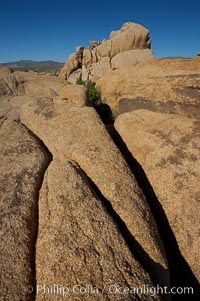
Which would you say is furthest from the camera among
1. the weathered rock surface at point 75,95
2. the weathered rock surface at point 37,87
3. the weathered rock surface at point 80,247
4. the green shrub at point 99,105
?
the weathered rock surface at point 37,87

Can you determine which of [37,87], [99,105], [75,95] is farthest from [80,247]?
[37,87]

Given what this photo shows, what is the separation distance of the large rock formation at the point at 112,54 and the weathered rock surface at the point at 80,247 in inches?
1084

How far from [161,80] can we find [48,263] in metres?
12.6

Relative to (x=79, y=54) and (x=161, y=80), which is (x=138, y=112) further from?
(x=79, y=54)

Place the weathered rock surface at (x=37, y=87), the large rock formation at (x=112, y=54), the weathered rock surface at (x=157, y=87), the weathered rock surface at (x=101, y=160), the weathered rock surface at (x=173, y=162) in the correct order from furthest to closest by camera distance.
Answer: the large rock formation at (x=112, y=54) → the weathered rock surface at (x=37, y=87) → the weathered rock surface at (x=157, y=87) → the weathered rock surface at (x=173, y=162) → the weathered rock surface at (x=101, y=160)

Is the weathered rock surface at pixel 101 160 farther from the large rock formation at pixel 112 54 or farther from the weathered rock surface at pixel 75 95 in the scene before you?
the large rock formation at pixel 112 54

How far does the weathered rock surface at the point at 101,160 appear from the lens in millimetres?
8641

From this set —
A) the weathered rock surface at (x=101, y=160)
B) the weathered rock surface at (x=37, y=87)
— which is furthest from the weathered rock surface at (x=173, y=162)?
the weathered rock surface at (x=37, y=87)

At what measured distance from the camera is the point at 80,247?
7508 millimetres

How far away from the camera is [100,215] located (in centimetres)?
855

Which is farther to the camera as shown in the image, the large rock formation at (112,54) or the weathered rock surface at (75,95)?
the large rock formation at (112,54)

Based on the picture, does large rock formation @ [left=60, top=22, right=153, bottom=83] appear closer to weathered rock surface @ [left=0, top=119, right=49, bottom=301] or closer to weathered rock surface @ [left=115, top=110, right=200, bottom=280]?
weathered rock surface @ [left=115, top=110, right=200, bottom=280]

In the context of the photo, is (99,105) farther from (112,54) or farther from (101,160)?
(112,54)

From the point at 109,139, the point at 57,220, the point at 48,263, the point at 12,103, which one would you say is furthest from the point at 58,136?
the point at 12,103
